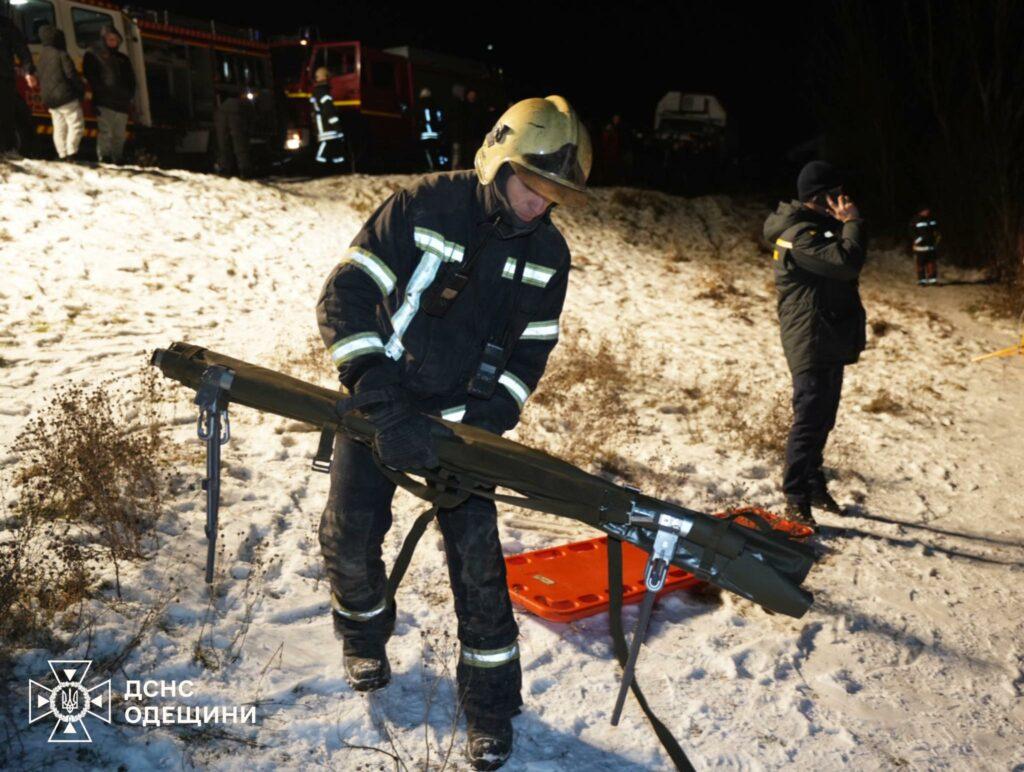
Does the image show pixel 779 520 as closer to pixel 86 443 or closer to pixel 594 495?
pixel 594 495

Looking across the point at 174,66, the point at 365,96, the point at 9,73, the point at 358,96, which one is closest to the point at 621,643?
the point at 9,73

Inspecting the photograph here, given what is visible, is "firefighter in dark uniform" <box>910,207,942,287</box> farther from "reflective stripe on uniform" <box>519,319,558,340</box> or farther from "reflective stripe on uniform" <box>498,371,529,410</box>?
"reflective stripe on uniform" <box>498,371,529,410</box>

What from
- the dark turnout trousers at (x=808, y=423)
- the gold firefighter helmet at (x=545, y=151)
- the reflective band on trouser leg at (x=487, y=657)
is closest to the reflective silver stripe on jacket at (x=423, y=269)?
the gold firefighter helmet at (x=545, y=151)

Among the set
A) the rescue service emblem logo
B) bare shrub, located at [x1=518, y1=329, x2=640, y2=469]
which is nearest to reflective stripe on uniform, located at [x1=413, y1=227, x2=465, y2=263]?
the rescue service emblem logo

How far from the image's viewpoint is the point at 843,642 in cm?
397

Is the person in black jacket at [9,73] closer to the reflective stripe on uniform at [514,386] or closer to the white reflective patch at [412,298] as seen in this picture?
the white reflective patch at [412,298]

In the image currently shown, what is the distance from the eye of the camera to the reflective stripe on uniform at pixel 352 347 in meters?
2.66

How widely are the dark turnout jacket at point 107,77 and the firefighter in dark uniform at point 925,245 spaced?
38.3 ft

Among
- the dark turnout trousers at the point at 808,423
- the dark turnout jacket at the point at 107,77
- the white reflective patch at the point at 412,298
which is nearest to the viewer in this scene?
the white reflective patch at the point at 412,298

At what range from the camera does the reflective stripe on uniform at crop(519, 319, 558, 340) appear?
9.99 ft

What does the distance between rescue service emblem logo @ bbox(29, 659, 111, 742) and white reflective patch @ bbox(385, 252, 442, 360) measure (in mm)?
1659

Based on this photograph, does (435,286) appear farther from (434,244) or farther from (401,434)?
(401,434)

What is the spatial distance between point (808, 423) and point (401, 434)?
3280 millimetres

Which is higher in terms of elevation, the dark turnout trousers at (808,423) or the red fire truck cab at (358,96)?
the red fire truck cab at (358,96)
